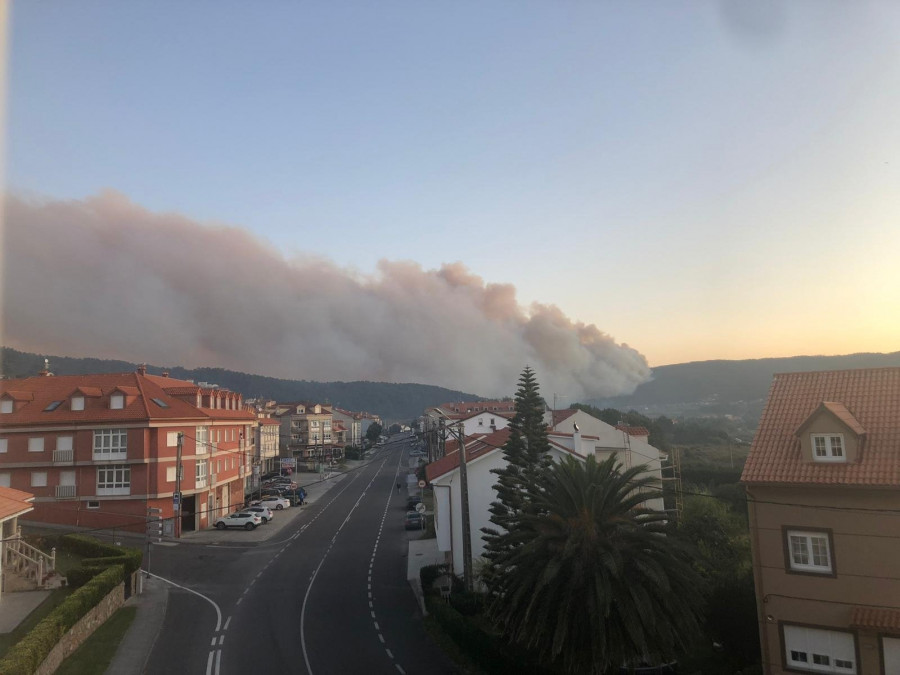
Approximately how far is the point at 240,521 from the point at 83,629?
90.5 feet

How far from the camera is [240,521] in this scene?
51.3m

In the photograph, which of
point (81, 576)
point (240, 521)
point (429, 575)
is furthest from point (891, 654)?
point (240, 521)

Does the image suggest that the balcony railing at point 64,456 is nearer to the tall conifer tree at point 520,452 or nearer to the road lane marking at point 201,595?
the road lane marking at point 201,595

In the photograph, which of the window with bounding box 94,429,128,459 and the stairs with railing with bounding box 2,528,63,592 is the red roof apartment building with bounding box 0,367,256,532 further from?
the stairs with railing with bounding box 2,528,63,592

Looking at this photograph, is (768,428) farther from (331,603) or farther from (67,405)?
(67,405)

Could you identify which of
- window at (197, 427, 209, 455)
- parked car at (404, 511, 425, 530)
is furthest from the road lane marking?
parked car at (404, 511, 425, 530)

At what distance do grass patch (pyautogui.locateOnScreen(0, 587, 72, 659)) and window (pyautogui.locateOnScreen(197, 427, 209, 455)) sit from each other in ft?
72.7

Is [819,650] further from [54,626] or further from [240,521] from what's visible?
[240,521]

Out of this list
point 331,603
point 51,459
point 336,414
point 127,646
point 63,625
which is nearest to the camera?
point 63,625

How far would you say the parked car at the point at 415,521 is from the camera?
2064 inches

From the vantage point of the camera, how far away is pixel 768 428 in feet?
71.8

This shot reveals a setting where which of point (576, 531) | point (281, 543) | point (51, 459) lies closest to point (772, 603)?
point (576, 531)

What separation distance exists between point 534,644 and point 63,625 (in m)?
16.2

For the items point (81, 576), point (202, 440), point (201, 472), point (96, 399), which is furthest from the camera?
point (202, 440)
